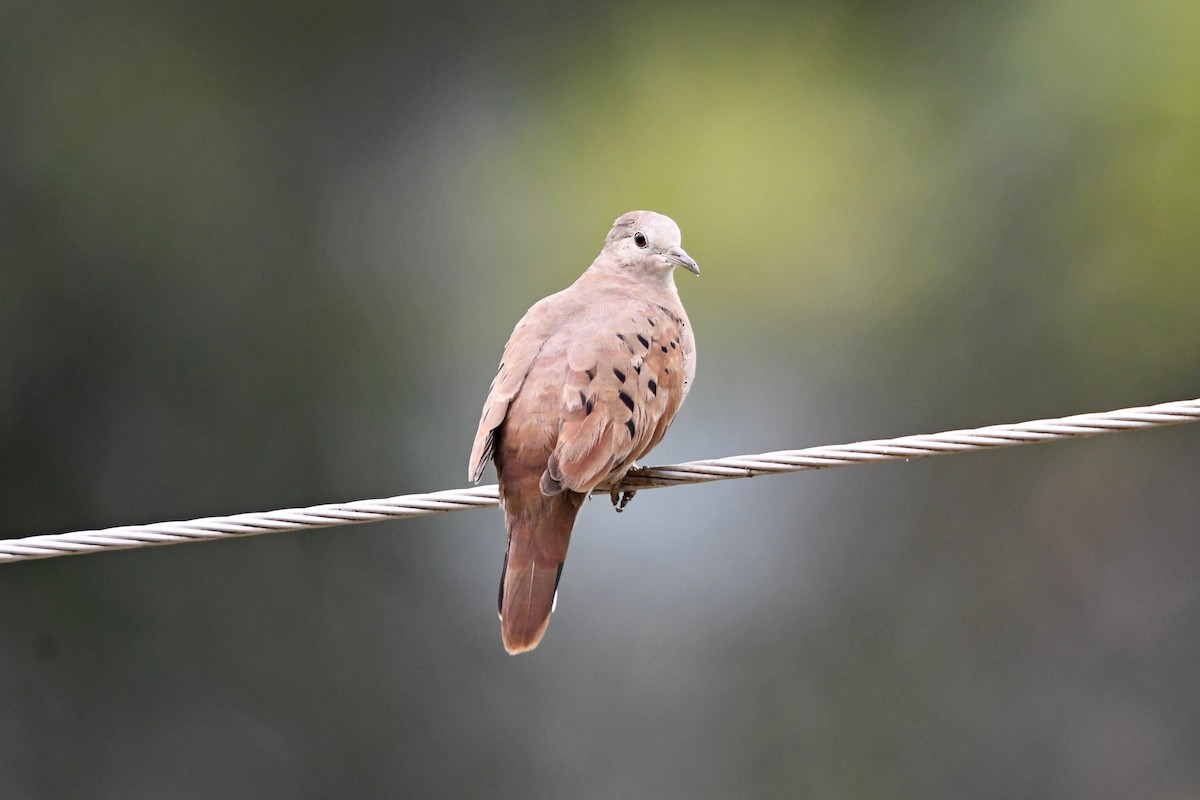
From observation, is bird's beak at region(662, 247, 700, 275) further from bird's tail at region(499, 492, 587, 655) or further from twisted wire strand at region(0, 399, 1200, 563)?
twisted wire strand at region(0, 399, 1200, 563)

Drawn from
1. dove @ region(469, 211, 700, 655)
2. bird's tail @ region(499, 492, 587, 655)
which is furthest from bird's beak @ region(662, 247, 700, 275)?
bird's tail @ region(499, 492, 587, 655)

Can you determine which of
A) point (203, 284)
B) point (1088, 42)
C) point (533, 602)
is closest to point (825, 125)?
point (1088, 42)

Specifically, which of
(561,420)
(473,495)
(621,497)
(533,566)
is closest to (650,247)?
(621,497)

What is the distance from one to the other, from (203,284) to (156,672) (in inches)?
78.3

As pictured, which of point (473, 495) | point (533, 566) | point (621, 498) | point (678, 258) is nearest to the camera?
point (473, 495)

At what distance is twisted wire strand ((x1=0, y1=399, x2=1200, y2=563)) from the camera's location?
2.31m

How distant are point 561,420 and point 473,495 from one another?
16.4 inches

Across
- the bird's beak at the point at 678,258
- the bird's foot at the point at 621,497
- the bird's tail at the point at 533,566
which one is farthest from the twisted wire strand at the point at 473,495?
the bird's beak at the point at 678,258

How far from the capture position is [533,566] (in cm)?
277

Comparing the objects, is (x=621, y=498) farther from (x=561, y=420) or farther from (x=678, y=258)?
(x=678, y=258)

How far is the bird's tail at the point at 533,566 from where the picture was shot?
2730 millimetres

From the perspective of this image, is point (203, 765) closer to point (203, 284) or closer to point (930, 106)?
point (203, 284)

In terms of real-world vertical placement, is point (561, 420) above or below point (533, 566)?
above

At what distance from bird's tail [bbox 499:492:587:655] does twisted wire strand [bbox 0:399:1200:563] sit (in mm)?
296
